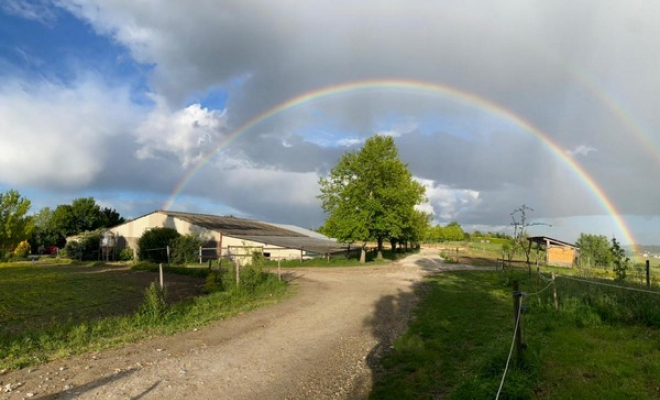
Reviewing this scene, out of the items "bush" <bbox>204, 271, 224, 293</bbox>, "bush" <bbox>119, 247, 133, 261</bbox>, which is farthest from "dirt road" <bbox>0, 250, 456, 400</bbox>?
"bush" <bbox>119, 247, 133, 261</bbox>

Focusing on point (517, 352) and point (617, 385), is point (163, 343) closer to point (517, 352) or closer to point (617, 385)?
point (517, 352)

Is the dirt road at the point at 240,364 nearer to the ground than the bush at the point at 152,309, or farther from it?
nearer to the ground

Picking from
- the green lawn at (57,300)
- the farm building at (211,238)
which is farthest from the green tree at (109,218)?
the green lawn at (57,300)

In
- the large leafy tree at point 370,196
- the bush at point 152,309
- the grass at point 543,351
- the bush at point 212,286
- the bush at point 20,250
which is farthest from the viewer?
the bush at point 20,250

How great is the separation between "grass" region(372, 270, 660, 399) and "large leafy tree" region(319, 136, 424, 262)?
23.0 metres

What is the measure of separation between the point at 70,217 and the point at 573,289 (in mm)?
81951

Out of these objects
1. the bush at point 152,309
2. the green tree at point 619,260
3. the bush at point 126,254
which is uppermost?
the green tree at point 619,260

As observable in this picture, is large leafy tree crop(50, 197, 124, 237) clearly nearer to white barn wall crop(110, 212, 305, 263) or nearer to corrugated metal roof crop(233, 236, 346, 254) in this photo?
white barn wall crop(110, 212, 305, 263)

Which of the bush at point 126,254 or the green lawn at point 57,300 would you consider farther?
the bush at point 126,254

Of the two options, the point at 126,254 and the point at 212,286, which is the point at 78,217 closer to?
the point at 126,254

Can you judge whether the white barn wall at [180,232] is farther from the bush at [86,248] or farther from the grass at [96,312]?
the grass at [96,312]

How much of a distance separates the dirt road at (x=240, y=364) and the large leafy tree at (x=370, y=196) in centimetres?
2379

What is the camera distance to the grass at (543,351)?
20.1 feet

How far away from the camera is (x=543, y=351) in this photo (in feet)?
25.4
